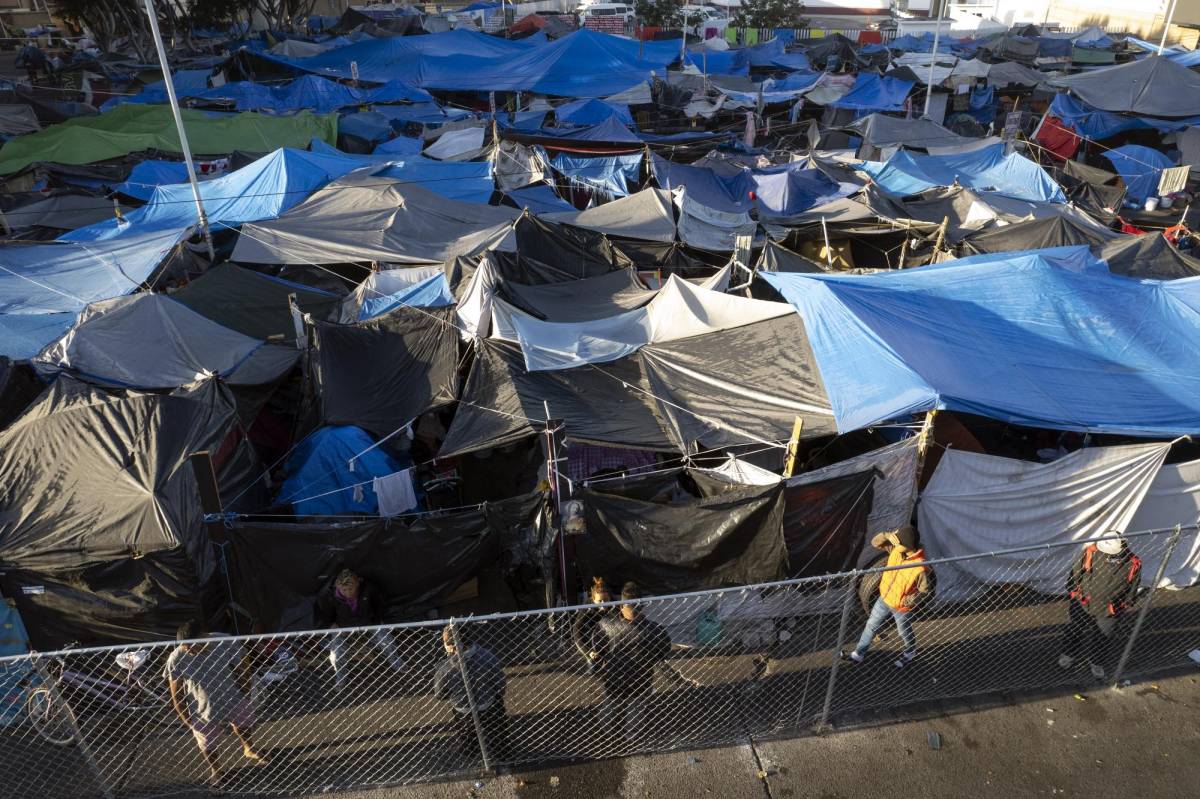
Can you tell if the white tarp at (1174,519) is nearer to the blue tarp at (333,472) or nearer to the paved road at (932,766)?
the paved road at (932,766)

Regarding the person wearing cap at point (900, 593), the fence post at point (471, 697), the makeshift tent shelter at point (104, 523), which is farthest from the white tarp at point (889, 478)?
the makeshift tent shelter at point (104, 523)

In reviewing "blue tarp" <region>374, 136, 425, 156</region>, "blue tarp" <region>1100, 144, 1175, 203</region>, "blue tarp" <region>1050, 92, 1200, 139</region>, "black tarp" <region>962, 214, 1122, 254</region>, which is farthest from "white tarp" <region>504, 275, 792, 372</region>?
"blue tarp" <region>1050, 92, 1200, 139</region>

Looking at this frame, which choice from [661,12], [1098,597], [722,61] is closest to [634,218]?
[1098,597]

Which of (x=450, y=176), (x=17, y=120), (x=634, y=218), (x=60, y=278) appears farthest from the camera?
(x=17, y=120)

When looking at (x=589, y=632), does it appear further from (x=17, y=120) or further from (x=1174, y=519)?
(x=17, y=120)

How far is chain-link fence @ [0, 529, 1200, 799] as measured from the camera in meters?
5.73

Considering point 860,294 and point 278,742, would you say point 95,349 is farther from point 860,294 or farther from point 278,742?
point 860,294

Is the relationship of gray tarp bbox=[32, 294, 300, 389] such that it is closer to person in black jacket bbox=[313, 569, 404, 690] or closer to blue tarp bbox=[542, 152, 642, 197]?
person in black jacket bbox=[313, 569, 404, 690]

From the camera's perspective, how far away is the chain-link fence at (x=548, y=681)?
573 cm

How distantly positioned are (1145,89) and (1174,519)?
24.7 metres

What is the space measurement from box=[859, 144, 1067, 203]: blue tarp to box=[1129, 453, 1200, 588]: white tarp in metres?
11.6

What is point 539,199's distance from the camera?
17062mm

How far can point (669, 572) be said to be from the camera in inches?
293

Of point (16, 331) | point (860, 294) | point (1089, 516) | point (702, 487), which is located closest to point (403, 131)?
point (16, 331)
